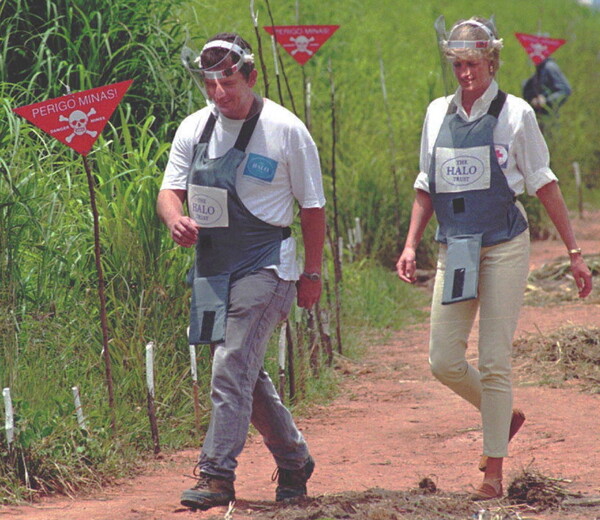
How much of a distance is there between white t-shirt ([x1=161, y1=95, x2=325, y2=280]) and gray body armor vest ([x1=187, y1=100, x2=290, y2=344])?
3 centimetres

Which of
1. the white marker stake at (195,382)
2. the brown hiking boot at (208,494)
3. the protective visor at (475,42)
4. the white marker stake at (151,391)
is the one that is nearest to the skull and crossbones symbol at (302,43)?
the white marker stake at (195,382)

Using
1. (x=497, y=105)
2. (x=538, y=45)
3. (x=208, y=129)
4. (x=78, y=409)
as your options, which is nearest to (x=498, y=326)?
(x=497, y=105)

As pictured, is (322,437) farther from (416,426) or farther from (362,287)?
(362,287)

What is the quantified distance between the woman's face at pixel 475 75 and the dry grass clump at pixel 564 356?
8.68ft

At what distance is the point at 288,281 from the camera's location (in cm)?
439

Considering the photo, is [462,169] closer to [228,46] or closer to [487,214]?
[487,214]

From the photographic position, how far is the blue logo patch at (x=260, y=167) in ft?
14.0

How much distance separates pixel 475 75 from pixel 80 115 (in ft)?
5.40

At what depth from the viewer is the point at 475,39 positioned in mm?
4465

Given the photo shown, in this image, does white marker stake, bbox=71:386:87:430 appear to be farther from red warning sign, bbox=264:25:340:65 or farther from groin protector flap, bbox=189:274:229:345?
red warning sign, bbox=264:25:340:65

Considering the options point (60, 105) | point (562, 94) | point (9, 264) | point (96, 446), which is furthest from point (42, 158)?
point (562, 94)

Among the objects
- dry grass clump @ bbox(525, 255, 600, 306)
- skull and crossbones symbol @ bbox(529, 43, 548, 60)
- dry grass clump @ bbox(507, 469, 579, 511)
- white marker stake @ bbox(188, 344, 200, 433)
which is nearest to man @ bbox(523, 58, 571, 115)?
skull and crossbones symbol @ bbox(529, 43, 548, 60)

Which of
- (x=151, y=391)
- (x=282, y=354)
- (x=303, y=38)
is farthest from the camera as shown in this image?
(x=303, y=38)

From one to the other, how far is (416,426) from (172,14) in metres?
3.58
